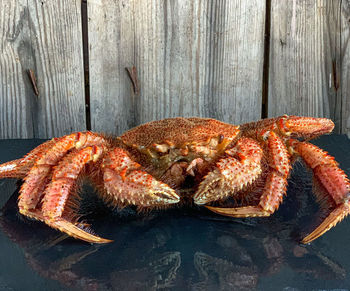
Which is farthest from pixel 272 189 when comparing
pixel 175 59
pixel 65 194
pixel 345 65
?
pixel 345 65

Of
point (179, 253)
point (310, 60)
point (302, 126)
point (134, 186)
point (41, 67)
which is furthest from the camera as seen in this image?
point (310, 60)

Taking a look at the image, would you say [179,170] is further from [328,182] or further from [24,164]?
[24,164]

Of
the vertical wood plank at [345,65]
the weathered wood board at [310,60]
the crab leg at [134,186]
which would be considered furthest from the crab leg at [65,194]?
the vertical wood plank at [345,65]

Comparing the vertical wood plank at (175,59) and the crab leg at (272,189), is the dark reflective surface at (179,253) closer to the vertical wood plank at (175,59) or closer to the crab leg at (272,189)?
the crab leg at (272,189)

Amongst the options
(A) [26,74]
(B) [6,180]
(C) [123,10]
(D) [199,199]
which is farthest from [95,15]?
(D) [199,199]

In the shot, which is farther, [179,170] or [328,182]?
[179,170]

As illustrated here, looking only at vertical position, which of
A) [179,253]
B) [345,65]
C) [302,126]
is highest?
[345,65]

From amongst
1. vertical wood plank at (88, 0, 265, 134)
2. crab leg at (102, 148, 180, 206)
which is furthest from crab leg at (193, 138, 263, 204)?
vertical wood plank at (88, 0, 265, 134)
